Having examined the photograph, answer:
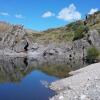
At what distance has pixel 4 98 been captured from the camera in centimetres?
4669

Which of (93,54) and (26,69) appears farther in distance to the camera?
(93,54)

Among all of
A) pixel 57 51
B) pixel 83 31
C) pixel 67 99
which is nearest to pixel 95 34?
pixel 83 31

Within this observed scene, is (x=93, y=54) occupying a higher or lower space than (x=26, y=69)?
higher

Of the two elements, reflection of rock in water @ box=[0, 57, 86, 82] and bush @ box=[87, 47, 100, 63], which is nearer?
reflection of rock in water @ box=[0, 57, 86, 82]

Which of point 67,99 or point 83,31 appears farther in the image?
point 83,31

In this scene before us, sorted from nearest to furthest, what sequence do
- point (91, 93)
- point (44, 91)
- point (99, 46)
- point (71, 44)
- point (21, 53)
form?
point (91, 93)
point (44, 91)
point (99, 46)
point (71, 44)
point (21, 53)

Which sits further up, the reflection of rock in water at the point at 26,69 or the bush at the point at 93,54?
the bush at the point at 93,54

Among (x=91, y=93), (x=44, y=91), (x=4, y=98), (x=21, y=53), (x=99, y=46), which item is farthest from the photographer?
(x=21, y=53)

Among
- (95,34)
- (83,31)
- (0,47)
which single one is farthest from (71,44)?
(0,47)

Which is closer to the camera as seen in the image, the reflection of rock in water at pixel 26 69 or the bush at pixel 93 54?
the reflection of rock in water at pixel 26 69

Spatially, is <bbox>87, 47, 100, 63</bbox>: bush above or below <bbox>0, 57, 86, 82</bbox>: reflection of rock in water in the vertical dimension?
above

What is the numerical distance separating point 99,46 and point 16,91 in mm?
108856

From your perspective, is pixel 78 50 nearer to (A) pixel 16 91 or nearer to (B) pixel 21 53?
(B) pixel 21 53

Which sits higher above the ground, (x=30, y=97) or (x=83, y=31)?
(x=83, y=31)
